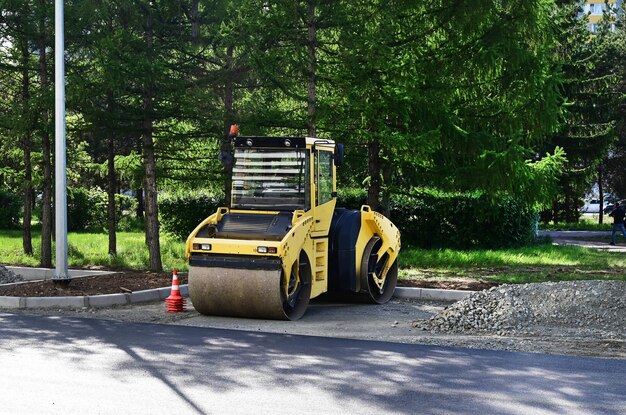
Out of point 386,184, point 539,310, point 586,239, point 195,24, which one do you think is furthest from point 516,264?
point 586,239

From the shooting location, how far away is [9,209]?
38281 mm

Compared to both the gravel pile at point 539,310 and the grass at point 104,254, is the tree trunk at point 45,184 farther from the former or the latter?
the gravel pile at point 539,310

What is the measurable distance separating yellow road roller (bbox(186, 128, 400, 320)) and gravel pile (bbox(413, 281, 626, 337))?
6.57ft

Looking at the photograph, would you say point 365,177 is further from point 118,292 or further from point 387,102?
point 118,292

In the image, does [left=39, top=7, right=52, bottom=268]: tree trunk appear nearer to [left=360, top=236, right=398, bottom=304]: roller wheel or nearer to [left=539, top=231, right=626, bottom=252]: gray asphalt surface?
[left=360, top=236, right=398, bottom=304]: roller wheel

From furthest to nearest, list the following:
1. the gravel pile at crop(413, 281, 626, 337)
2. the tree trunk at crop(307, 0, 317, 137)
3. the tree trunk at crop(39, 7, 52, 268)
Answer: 1. the tree trunk at crop(39, 7, 52, 268)
2. the tree trunk at crop(307, 0, 317, 137)
3. the gravel pile at crop(413, 281, 626, 337)

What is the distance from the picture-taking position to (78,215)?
3819 centimetres

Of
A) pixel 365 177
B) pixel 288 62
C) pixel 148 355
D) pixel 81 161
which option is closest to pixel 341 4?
pixel 288 62

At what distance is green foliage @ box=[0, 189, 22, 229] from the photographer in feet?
125

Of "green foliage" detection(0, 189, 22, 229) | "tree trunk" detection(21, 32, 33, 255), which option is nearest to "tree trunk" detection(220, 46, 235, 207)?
"tree trunk" detection(21, 32, 33, 255)

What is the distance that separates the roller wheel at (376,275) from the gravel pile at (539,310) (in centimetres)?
204

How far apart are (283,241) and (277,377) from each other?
399 cm

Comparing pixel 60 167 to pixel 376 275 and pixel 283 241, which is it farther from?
pixel 376 275

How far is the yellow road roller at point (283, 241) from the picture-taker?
13.2 metres
